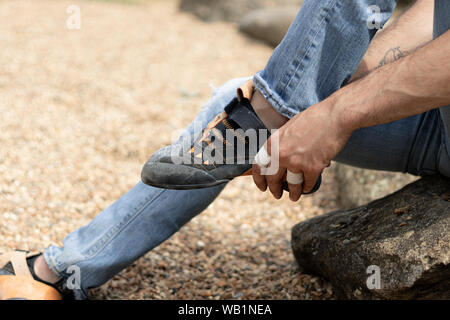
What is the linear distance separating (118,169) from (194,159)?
1.66m

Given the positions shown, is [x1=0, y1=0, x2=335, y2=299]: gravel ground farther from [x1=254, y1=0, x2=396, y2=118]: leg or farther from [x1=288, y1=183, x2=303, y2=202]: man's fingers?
[x1=254, y1=0, x2=396, y2=118]: leg

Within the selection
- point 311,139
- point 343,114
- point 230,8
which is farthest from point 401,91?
point 230,8

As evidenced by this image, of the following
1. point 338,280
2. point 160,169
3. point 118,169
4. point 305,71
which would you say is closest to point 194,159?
point 160,169

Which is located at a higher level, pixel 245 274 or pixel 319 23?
pixel 319 23

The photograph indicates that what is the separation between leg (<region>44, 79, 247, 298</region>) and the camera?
167cm

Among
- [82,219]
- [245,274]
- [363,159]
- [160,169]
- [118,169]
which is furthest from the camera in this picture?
[118,169]

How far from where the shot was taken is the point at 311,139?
124cm

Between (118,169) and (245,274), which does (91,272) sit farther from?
(118,169)

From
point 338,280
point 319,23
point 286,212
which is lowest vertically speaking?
point 286,212

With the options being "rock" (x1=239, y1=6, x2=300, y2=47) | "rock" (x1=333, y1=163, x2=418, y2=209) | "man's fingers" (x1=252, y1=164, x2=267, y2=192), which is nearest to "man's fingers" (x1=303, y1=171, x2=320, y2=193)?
"man's fingers" (x1=252, y1=164, x2=267, y2=192)

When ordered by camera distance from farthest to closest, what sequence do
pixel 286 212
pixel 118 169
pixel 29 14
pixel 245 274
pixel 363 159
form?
pixel 29 14 → pixel 118 169 → pixel 286 212 → pixel 245 274 → pixel 363 159

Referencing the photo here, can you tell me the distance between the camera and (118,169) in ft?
9.80

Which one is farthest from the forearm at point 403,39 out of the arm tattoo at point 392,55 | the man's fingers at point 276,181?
the man's fingers at point 276,181

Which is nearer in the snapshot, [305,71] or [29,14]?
[305,71]
